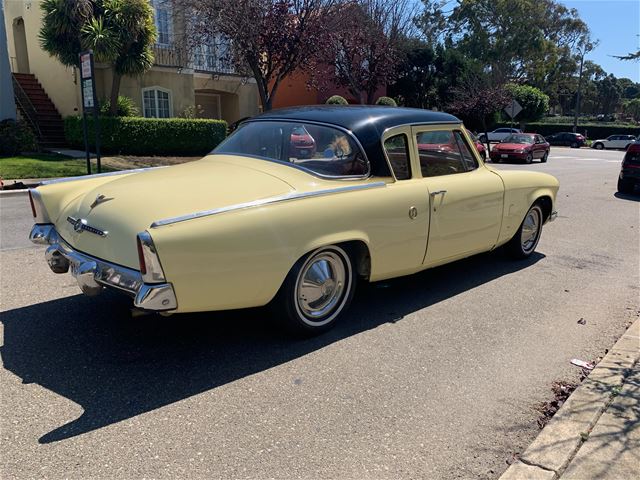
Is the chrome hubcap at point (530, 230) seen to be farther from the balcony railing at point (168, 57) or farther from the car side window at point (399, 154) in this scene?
the balcony railing at point (168, 57)

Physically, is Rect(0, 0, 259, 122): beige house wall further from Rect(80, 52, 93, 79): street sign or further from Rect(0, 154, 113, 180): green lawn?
Rect(80, 52, 93, 79): street sign

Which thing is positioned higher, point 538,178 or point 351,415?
point 538,178

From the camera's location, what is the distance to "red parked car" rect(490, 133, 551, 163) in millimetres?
23375

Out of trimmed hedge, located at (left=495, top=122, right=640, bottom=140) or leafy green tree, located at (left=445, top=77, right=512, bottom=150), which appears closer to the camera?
leafy green tree, located at (left=445, top=77, right=512, bottom=150)

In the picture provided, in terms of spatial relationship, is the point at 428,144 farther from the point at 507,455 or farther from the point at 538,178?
the point at 507,455

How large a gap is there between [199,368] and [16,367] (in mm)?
1143

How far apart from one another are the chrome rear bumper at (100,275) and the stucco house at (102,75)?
54.7ft

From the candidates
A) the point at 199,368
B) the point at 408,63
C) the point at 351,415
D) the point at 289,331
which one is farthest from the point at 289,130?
the point at 408,63

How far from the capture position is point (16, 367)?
3.49 metres

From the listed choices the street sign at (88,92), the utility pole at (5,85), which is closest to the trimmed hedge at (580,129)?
the utility pole at (5,85)

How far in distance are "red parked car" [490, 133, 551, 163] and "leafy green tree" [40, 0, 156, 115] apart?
1465 cm

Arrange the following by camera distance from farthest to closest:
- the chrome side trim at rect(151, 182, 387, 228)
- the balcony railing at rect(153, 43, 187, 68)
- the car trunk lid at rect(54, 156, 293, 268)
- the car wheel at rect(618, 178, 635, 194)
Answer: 1. the balcony railing at rect(153, 43, 187, 68)
2. the car wheel at rect(618, 178, 635, 194)
3. the car trunk lid at rect(54, 156, 293, 268)
4. the chrome side trim at rect(151, 182, 387, 228)

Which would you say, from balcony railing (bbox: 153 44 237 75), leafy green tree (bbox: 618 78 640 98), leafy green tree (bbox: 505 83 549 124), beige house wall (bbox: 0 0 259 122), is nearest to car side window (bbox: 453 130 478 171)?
beige house wall (bbox: 0 0 259 122)

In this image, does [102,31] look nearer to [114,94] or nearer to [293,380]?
[114,94]
